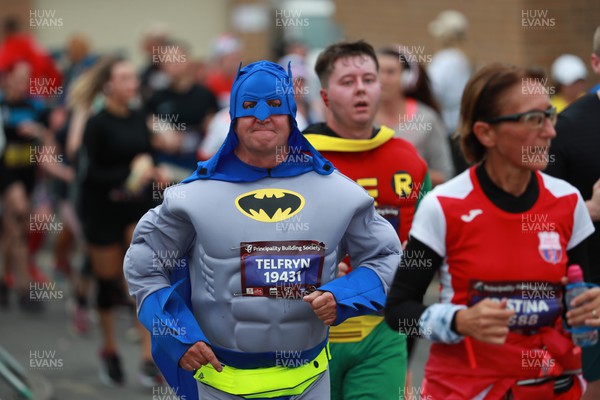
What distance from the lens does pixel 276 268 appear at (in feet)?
15.7

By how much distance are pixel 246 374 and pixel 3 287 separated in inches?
357

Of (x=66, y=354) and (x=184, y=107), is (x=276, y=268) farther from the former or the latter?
(x=184, y=107)

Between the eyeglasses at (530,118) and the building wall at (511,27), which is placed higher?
the building wall at (511,27)

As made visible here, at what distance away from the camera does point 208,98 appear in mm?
13430

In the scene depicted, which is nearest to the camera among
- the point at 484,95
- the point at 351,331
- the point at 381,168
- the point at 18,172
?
the point at 484,95

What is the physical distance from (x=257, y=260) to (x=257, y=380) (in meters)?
0.46

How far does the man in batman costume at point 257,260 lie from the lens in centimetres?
478

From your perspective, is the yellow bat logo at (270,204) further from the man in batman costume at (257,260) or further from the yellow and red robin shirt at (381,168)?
the yellow and red robin shirt at (381,168)

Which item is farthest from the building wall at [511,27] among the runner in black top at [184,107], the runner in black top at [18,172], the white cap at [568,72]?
the runner in black top at [18,172]

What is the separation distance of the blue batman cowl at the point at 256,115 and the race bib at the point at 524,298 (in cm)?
82

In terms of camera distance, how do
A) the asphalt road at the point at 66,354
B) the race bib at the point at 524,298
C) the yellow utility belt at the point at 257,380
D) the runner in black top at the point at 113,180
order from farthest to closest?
the runner in black top at the point at 113,180, the asphalt road at the point at 66,354, the yellow utility belt at the point at 257,380, the race bib at the point at 524,298

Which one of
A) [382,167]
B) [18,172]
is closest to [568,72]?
[18,172]

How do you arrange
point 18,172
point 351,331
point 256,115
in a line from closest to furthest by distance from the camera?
point 256,115 < point 351,331 < point 18,172

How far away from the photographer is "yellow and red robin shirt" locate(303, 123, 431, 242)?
20.4ft
